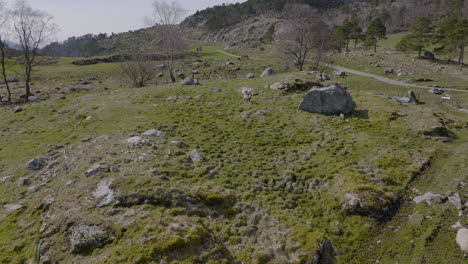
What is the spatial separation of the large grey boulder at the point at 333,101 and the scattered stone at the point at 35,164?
2106 centimetres

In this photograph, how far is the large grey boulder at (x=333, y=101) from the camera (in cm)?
2231

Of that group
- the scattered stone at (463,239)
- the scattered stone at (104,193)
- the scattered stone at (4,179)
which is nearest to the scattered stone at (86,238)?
the scattered stone at (104,193)

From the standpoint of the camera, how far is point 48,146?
732 inches

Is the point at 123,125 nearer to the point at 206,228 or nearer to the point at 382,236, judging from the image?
the point at 206,228

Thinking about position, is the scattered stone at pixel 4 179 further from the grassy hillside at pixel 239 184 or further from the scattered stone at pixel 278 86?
the scattered stone at pixel 278 86

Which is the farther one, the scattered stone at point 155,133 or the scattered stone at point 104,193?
the scattered stone at point 155,133

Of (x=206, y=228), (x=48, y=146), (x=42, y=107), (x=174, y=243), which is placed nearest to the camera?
(x=174, y=243)

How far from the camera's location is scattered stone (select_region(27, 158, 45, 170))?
50.2 feet

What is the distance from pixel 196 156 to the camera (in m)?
16.2

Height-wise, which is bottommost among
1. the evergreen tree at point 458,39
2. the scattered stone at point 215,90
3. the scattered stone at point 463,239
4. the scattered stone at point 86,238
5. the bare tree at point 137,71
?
the scattered stone at point 463,239

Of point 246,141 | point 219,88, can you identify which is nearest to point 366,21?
point 219,88

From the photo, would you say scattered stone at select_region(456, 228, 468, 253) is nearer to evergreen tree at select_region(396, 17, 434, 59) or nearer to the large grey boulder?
the large grey boulder

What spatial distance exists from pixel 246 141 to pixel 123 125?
10.5 m

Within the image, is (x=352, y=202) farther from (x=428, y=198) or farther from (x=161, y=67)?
(x=161, y=67)
